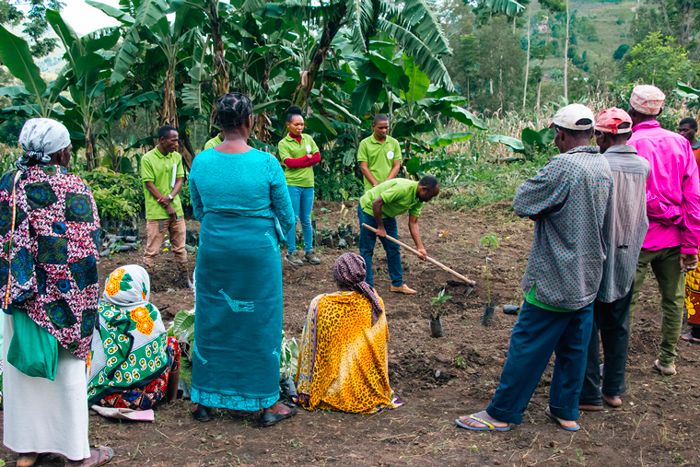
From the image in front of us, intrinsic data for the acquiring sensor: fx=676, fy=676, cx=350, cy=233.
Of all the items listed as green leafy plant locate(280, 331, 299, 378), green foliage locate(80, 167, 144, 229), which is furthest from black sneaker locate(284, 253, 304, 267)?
green leafy plant locate(280, 331, 299, 378)

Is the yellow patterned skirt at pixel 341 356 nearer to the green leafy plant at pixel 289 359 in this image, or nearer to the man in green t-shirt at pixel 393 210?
the green leafy plant at pixel 289 359

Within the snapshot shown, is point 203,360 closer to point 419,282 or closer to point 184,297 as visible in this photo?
point 184,297

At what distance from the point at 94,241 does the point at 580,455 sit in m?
2.71

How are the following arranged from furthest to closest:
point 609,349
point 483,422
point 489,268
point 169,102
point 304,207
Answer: point 169,102 → point 304,207 → point 489,268 → point 609,349 → point 483,422

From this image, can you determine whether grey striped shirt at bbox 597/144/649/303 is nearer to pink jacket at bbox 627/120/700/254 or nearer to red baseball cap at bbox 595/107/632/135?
red baseball cap at bbox 595/107/632/135

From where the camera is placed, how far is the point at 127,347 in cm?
387

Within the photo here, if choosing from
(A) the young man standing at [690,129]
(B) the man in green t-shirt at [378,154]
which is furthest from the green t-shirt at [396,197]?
(A) the young man standing at [690,129]

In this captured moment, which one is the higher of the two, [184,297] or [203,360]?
[203,360]

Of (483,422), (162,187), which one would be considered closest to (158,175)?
(162,187)

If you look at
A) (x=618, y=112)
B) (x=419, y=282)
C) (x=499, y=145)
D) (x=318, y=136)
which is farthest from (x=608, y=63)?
(x=618, y=112)

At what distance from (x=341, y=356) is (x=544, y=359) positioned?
1194mm

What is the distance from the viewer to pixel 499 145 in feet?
48.9

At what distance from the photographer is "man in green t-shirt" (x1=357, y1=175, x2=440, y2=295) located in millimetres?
5946

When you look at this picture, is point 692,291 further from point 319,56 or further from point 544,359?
point 319,56
